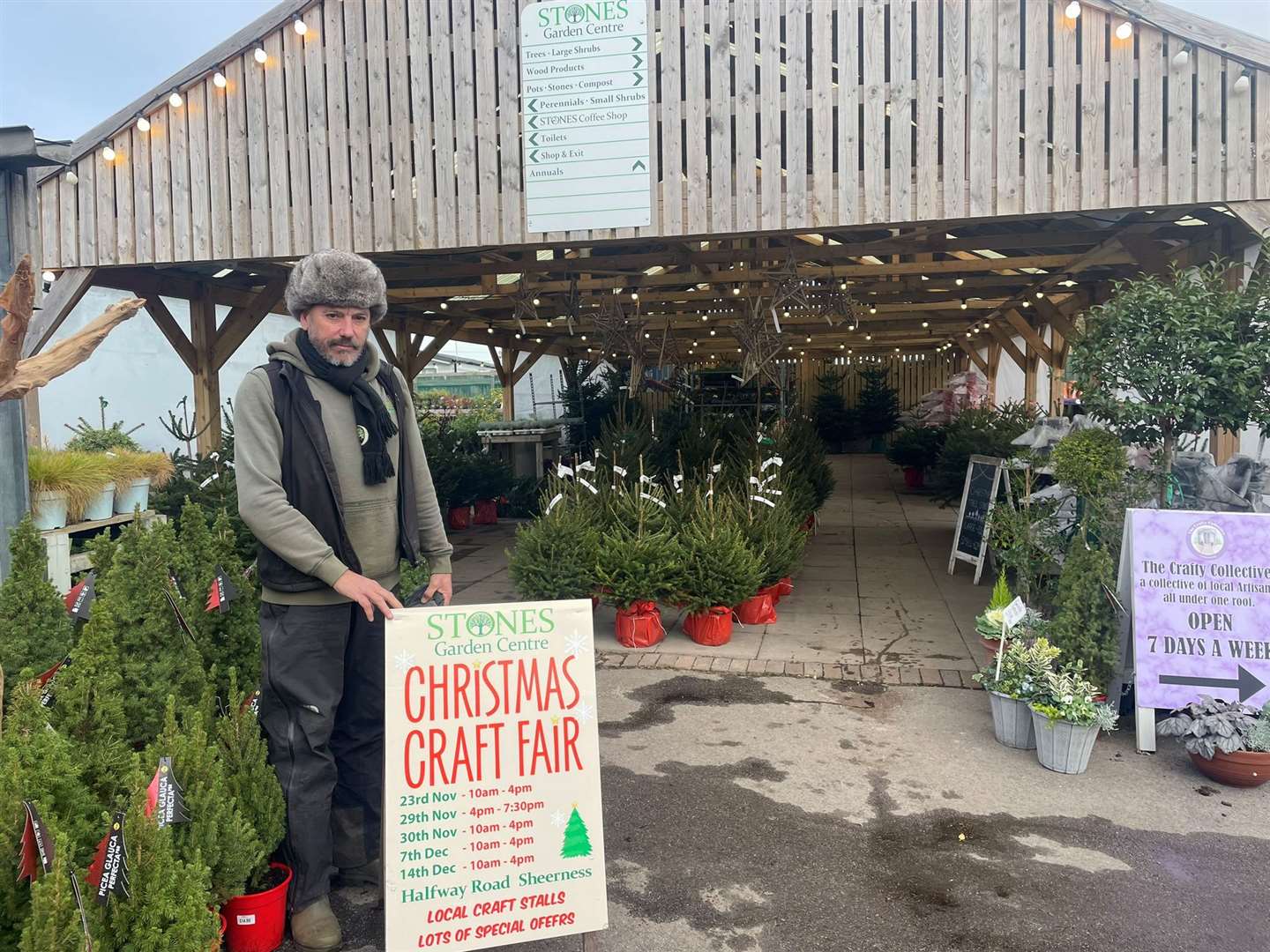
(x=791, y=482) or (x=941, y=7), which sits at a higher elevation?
(x=941, y=7)

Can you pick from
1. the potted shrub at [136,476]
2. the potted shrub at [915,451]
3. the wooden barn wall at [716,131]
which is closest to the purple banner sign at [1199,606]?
the wooden barn wall at [716,131]

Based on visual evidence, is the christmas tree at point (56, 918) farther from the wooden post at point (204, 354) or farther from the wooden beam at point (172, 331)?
the wooden post at point (204, 354)

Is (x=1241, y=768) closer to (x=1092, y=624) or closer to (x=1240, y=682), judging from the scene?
(x=1240, y=682)

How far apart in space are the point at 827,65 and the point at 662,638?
371cm

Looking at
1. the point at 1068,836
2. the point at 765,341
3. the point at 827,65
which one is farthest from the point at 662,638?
the point at 765,341

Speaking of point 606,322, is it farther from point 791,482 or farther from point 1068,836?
point 1068,836

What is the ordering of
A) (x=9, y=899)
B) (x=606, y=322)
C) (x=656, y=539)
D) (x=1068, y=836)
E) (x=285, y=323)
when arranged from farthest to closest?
(x=285, y=323) < (x=606, y=322) < (x=656, y=539) < (x=1068, y=836) < (x=9, y=899)

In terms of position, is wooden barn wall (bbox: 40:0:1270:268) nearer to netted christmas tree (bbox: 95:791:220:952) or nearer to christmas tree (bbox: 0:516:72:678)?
christmas tree (bbox: 0:516:72:678)

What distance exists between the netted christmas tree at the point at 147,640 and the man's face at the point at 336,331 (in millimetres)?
909

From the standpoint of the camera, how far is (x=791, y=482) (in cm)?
812

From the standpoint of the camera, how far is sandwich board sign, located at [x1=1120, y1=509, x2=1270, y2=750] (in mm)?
3730

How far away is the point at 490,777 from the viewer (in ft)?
7.52

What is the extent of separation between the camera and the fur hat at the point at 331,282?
241cm

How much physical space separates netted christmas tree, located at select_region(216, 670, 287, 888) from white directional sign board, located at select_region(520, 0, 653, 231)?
368 centimetres
